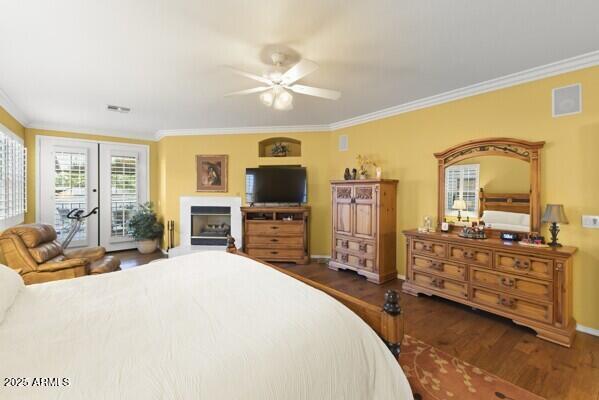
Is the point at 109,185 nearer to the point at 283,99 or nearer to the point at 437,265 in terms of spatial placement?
the point at 283,99

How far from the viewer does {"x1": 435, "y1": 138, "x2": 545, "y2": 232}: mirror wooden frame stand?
2.74 meters

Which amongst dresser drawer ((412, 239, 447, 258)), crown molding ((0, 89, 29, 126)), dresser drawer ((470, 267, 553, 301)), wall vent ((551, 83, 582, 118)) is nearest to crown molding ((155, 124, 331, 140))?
crown molding ((0, 89, 29, 126))

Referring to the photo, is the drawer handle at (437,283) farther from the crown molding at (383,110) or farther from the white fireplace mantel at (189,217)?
the white fireplace mantel at (189,217)

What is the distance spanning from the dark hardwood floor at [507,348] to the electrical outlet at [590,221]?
100cm

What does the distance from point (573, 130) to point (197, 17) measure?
3497 mm

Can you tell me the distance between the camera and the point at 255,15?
1923mm

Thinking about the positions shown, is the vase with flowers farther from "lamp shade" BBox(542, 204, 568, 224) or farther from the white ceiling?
"lamp shade" BBox(542, 204, 568, 224)

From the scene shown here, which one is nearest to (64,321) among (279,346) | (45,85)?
(279,346)

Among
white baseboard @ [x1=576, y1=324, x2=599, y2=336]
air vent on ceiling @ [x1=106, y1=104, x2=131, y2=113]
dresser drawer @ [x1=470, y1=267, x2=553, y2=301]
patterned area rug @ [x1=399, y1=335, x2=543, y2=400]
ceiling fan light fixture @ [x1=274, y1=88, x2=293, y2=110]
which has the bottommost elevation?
patterned area rug @ [x1=399, y1=335, x2=543, y2=400]

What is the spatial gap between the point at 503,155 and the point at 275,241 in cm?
346

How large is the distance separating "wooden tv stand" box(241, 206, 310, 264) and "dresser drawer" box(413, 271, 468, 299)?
78.0 inches

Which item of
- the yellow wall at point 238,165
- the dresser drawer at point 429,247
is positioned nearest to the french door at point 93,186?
the yellow wall at point 238,165

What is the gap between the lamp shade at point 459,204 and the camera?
3271mm

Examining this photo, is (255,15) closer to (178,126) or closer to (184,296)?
(184,296)
